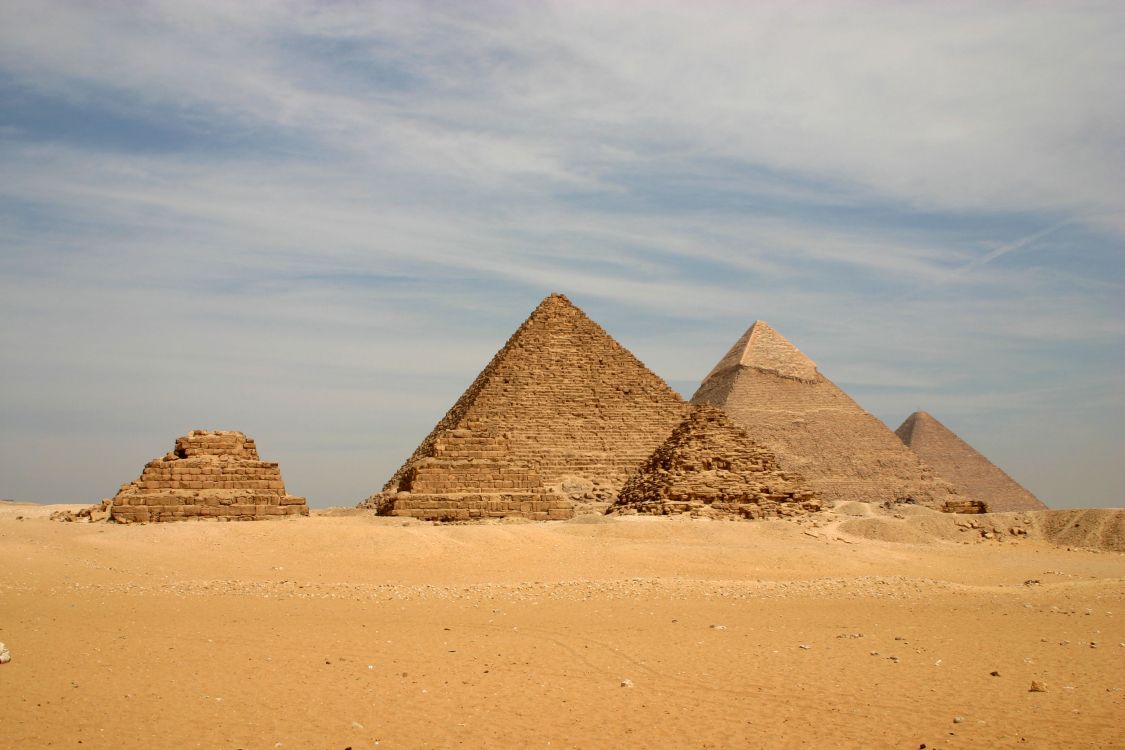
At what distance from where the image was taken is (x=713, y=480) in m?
24.1

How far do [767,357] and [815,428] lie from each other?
444 centimetres

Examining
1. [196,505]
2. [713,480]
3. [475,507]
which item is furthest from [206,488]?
[713,480]

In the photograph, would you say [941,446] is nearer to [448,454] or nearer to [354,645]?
[448,454]

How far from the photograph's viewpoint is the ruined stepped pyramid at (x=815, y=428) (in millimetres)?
46812

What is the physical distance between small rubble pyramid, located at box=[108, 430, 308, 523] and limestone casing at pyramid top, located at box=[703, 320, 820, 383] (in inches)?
1329

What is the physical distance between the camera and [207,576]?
515 inches

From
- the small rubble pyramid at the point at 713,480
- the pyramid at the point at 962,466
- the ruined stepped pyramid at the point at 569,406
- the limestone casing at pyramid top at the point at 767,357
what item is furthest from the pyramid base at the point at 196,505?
the pyramid at the point at 962,466

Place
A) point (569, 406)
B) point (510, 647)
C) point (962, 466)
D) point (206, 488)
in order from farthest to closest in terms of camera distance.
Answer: point (962, 466) → point (569, 406) → point (206, 488) → point (510, 647)

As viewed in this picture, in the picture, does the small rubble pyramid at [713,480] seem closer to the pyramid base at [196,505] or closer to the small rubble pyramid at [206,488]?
the small rubble pyramid at [206,488]

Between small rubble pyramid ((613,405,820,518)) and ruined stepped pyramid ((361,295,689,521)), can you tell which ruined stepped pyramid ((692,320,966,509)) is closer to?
ruined stepped pyramid ((361,295,689,521))

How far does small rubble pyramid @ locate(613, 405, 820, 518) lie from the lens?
77.1ft

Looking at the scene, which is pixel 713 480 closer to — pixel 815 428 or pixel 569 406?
pixel 569 406

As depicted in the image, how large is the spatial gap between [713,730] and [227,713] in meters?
3.07

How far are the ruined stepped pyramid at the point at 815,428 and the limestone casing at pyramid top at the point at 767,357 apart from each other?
0.05 m
